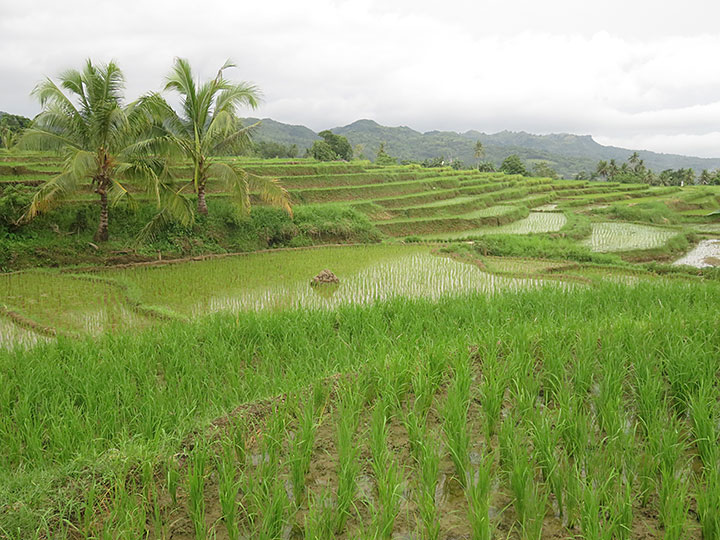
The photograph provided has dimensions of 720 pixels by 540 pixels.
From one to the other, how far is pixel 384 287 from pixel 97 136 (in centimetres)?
612

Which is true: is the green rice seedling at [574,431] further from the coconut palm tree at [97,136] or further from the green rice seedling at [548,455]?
the coconut palm tree at [97,136]

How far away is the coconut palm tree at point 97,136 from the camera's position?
799 cm

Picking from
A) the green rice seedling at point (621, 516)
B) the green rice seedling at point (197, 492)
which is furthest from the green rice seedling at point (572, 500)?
the green rice seedling at point (197, 492)

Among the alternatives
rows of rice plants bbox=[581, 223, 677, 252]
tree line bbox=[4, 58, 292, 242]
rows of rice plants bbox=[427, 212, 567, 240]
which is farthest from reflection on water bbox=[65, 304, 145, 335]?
rows of rice plants bbox=[581, 223, 677, 252]

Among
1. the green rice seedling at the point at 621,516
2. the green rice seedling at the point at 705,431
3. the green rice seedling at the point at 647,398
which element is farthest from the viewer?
the green rice seedling at the point at 647,398

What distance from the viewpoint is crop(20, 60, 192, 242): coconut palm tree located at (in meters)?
7.99

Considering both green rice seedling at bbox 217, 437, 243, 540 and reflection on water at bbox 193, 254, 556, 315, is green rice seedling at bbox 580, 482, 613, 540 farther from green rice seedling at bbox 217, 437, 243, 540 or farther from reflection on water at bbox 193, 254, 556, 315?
reflection on water at bbox 193, 254, 556, 315

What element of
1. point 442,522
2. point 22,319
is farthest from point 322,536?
point 22,319

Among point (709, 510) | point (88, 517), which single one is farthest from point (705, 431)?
point (88, 517)

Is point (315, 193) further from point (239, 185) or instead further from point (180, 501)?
point (180, 501)

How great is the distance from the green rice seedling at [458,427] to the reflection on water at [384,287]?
2859 mm

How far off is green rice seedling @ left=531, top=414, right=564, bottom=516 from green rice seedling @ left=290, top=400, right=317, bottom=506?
1.05m

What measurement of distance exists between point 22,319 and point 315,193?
9.93 metres

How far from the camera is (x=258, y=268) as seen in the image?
8.31 metres
